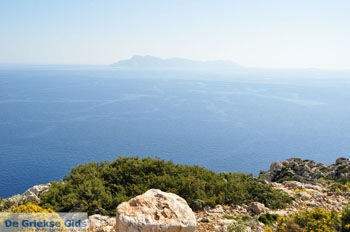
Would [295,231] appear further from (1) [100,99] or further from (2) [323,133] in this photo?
(1) [100,99]

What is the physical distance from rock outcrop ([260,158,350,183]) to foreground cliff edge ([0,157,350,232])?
7.68m

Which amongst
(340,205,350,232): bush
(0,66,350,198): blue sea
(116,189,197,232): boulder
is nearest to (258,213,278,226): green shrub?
(340,205,350,232): bush

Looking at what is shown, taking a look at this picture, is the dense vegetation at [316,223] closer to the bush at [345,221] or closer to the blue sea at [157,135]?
the bush at [345,221]

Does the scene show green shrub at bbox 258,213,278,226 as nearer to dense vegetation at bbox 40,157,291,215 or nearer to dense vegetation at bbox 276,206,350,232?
dense vegetation at bbox 276,206,350,232

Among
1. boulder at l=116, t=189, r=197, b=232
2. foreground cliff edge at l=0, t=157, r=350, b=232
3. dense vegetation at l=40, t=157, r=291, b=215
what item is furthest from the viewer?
dense vegetation at l=40, t=157, r=291, b=215

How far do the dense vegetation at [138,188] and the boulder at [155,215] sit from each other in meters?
3.69

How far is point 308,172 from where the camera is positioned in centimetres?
2747

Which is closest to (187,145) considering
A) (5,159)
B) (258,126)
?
(258,126)

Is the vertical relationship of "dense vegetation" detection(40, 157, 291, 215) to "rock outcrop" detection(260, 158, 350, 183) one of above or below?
above

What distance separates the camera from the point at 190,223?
8703 mm

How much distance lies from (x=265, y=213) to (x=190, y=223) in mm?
5551

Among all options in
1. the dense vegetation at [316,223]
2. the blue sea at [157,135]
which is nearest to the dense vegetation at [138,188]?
the dense vegetation at [316,223]

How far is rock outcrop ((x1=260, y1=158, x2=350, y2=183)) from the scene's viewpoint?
25.0 m

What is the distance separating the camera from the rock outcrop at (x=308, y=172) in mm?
25034
